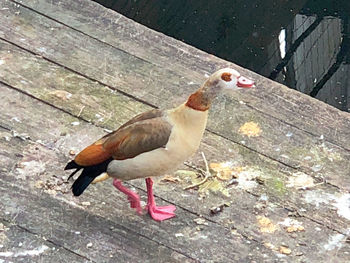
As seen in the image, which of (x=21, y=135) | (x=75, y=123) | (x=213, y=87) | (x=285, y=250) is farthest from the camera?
(x=75, y=123)

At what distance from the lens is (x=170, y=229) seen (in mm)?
2963

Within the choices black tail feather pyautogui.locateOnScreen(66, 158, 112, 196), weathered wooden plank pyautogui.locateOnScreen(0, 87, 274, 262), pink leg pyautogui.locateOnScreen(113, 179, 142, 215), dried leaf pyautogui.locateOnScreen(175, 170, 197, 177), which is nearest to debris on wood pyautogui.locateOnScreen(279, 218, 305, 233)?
A: weathered wooden plank pyautogui.locateOnScreen(0, 87, 274, 262)

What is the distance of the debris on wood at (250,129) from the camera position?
346 cm

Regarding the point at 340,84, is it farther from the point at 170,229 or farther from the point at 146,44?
the point at 170,229

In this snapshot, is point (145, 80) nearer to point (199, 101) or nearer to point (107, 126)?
point (107, 126)

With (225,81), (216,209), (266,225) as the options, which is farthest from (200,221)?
(225,81)

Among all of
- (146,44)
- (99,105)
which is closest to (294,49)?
(146,44)

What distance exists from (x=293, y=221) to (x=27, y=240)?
96cm

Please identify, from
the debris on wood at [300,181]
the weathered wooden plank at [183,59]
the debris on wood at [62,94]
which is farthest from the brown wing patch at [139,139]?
the weathered wooden plank at [183,59]

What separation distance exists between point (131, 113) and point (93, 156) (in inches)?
27.5

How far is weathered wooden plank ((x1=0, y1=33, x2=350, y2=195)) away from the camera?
3.35 metres

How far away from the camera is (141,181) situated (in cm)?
319

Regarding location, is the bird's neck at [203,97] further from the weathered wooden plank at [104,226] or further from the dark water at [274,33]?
the dark water at [274,33]

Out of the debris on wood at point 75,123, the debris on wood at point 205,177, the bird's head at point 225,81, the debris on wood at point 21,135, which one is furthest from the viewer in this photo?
the debris on wood at point 75,123
